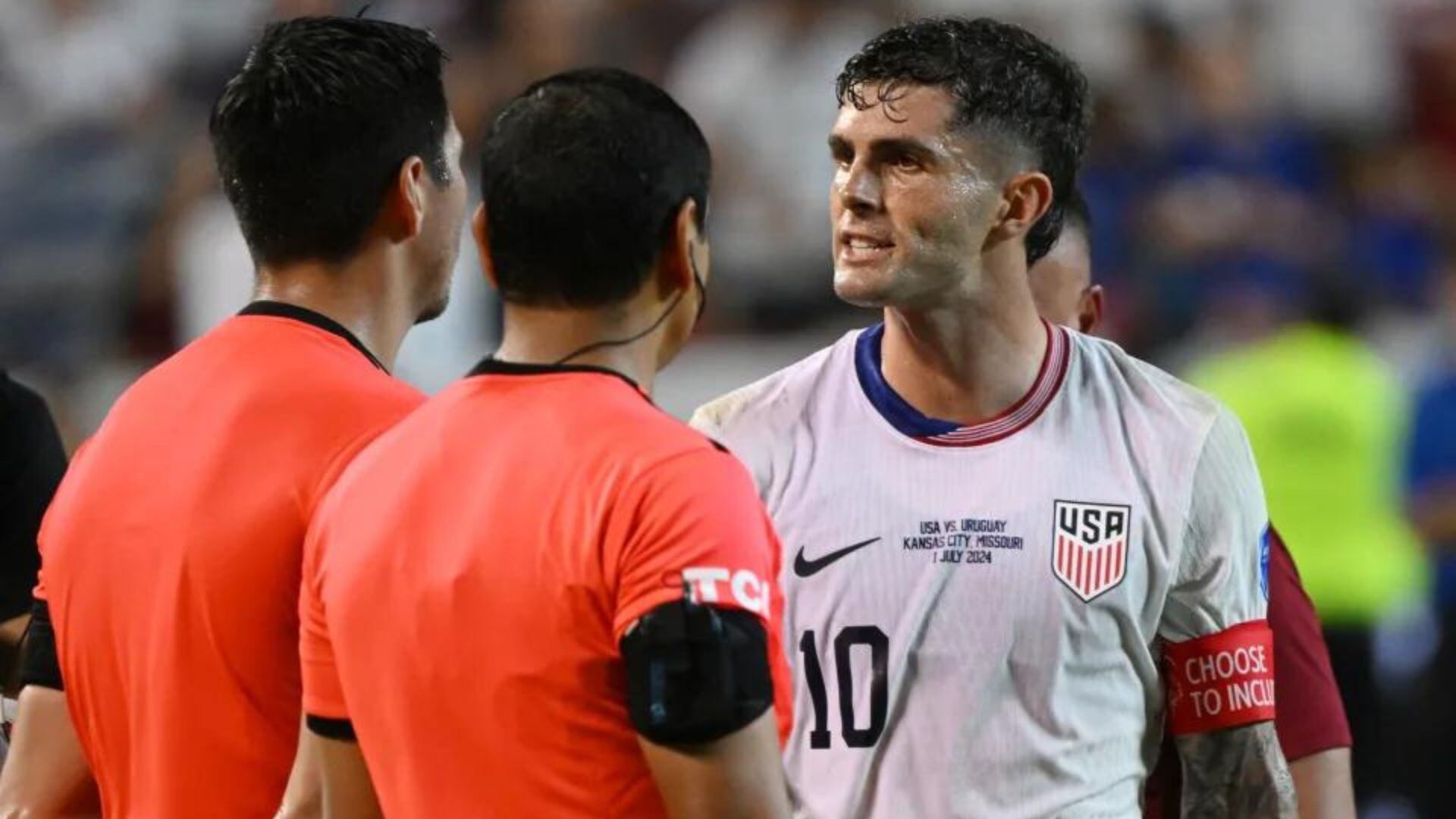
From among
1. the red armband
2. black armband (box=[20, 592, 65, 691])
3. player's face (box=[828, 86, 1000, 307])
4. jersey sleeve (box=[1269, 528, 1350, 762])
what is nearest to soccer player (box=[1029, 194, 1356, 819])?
jersey sleeve (box=[1269, 528, 1350, 762])

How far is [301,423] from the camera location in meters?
3.20

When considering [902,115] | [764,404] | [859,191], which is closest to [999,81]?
[902,115]

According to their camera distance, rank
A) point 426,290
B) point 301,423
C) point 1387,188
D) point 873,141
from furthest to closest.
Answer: point 1387,188, point 873,141, point 426,290, point 301,423

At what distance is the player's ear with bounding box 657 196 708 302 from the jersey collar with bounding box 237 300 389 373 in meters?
0.59

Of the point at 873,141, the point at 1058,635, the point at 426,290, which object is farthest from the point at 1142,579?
the point at 426,290

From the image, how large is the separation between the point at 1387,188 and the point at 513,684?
827cm

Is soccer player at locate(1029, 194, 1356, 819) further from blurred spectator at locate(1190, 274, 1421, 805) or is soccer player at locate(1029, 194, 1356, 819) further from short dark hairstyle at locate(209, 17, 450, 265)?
blurred spectator at locate(1190, 274, 1421, 805)

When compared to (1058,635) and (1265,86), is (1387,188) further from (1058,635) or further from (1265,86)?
(1058,635)

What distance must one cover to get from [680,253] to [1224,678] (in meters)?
1.21

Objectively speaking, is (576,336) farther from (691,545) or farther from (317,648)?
(317,648)

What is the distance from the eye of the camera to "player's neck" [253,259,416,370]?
335 centimetres

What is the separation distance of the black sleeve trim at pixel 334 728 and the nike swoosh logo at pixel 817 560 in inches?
34.5

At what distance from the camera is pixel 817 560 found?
142 inches

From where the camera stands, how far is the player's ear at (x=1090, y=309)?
14.8 feet
